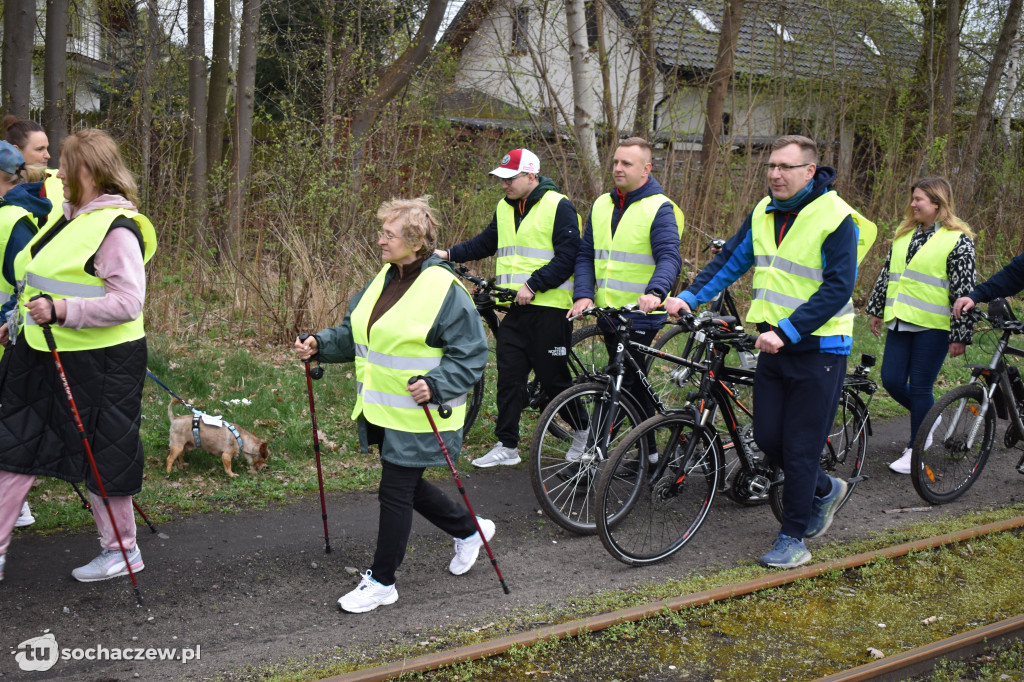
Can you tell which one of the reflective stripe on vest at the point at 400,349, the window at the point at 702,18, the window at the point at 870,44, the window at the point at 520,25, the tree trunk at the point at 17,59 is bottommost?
the reflective stripe on vest at the point at 400,349

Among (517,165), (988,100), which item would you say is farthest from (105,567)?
(988,100)

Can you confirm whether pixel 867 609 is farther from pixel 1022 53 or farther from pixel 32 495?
pixel 1022 53

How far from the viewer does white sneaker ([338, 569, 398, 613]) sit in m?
4.51

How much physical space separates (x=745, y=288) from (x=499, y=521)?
7.87 m

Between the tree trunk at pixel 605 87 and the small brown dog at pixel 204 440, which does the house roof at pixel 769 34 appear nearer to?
the tree trunk at pixel 605 87

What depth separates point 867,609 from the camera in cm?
482

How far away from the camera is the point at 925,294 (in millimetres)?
6910

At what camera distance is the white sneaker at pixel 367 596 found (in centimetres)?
451

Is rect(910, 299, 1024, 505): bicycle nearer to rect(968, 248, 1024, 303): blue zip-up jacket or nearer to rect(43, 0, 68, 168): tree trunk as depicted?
rect(968, 248, 1024, 303): blue zip-up jacket

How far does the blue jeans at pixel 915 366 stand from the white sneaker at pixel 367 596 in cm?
417

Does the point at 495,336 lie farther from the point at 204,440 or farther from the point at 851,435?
the point at 851,435

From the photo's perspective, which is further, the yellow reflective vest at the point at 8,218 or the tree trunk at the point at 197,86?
the tree trunk at the point at 197,86

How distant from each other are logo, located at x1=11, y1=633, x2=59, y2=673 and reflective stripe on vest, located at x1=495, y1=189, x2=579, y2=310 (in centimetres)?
363

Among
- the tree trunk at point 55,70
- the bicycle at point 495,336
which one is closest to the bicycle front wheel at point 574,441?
the bicycle at point 495,336
